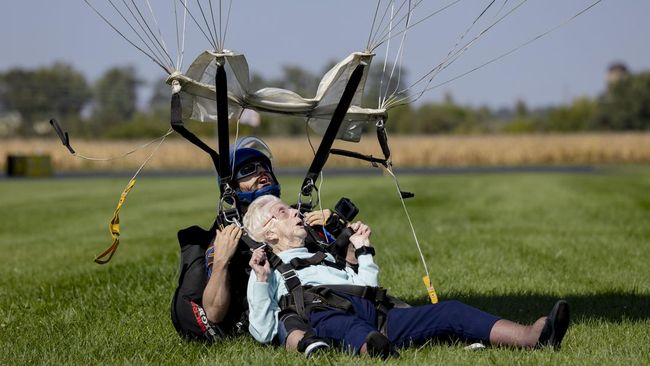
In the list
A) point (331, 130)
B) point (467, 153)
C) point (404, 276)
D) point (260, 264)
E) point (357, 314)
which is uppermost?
point (331, 130)

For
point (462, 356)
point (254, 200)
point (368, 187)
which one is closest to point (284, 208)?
point (254, 200)

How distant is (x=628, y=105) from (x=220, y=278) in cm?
8896

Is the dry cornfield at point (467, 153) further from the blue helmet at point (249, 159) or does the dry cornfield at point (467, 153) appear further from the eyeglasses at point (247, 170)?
the eyeglasses at point (247, 170)

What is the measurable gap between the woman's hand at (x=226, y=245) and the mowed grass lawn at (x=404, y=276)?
50 cm

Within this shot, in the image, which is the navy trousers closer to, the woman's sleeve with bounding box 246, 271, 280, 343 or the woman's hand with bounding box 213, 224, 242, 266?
the woman's sleeve with bounding box 246, 271, 280, 343

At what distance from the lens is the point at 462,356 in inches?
194

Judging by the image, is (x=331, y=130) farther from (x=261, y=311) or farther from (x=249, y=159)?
(x=261, y=311)

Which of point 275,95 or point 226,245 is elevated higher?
point 275,95

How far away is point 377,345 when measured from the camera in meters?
4.86

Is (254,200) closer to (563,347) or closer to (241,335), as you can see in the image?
(241,335)

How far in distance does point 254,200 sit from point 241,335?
2.65 feet

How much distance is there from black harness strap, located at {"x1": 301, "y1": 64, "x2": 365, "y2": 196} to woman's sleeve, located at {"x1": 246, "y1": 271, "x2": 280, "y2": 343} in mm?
642

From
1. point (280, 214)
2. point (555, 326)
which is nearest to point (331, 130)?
point (280, 214)

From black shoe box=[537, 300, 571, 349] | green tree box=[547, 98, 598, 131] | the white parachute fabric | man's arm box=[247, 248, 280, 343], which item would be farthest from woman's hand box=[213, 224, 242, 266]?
green tree box=[547, 98, 598, 131]
